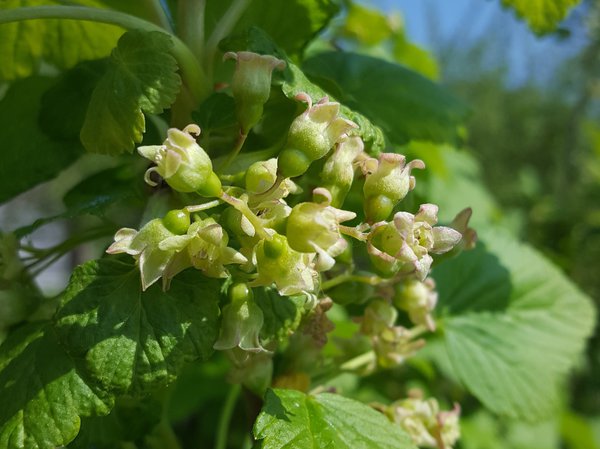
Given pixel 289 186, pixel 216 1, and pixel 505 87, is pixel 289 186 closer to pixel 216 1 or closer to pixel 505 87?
pixel 216 1

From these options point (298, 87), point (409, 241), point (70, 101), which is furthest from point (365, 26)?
point (409, 241)

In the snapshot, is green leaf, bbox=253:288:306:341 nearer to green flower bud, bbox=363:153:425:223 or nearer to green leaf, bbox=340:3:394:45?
green flower bud, bbox=363:153:425:223

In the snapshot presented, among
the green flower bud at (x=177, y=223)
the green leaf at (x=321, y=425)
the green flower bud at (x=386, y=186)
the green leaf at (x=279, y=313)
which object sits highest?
the green flower bud at (x=386, y=186)

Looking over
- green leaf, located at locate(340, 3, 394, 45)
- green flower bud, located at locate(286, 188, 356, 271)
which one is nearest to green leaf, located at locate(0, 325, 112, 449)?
green flower bud, located at locate(286, 188, 356, 271)

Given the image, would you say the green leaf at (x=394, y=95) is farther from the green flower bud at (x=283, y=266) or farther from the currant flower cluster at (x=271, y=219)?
the green flower bud at (x=283, y=266)

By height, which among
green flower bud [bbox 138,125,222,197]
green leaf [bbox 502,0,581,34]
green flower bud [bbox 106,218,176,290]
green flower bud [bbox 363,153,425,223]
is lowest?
green flower bud [bbox 106,218,176,290]

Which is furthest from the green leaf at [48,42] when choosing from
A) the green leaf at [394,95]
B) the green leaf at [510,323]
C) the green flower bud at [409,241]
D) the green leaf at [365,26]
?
the green leaf at [365,26]
